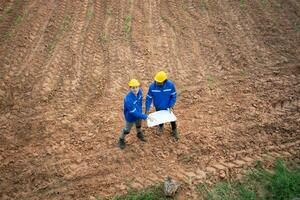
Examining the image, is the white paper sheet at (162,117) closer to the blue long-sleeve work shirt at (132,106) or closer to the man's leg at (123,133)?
the blue long-sleeve work shirt at (132,106)

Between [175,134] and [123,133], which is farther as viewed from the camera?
[175,134]

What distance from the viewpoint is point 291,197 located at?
589 centimetres

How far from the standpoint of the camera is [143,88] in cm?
852

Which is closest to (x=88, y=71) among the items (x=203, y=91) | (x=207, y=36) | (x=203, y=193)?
(x=203, y=91)

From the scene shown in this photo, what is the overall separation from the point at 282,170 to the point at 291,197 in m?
0.62

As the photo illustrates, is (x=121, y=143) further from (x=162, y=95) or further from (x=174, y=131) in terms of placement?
(x=162, y=95)

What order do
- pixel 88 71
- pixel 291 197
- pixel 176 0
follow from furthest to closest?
1. pixel 176 0
2. pixel 88 71
3. pixel 291 197

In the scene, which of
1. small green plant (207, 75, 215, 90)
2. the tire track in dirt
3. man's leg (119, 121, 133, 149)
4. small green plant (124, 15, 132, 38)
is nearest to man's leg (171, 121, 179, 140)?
the tire track in dirt

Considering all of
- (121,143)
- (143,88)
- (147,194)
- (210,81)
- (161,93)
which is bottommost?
(147,194)

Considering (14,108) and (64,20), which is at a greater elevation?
(64,20)

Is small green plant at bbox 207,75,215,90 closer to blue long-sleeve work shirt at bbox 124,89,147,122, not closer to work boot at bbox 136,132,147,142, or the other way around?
work boot at bbox 136,132,147,142

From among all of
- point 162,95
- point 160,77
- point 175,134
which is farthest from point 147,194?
point 160,77

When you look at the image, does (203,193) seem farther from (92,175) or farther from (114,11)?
(114,11)

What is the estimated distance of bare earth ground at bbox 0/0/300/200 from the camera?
21.7 feet
